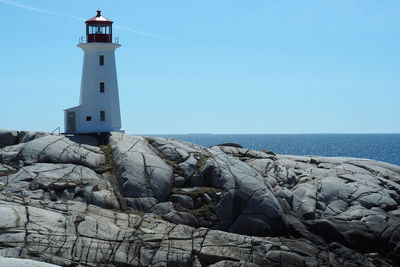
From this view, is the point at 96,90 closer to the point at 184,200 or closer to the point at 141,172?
the point at 141,172

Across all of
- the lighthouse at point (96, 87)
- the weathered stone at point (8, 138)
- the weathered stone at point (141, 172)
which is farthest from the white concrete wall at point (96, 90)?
the weathered stone at point (141, 172)

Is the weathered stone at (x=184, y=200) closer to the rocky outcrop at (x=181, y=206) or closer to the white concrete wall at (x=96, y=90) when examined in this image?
the rocky outcrop at (x=181, y=206)

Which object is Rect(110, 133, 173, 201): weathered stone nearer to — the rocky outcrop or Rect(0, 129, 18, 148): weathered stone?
A: the rocky outcrop

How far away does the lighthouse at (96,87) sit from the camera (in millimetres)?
51500

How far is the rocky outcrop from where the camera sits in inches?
1278

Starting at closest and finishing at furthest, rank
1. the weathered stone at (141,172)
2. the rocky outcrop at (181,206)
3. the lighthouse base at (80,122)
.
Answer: the rocky outcrop at (181,206) → the weathered stone at (141,172) → the lighthouse base at (80,122)

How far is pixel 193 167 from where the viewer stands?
43.8 m

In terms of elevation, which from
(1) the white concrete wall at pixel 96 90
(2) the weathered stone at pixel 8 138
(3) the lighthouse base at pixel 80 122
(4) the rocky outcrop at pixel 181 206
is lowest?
(4) the rocky outcrop at pixel 181 206

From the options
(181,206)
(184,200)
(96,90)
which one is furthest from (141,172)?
(96,90)

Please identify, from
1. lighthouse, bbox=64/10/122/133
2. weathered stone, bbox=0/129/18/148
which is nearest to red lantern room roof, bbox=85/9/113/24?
lighthouse, bbox=64/10/122/133

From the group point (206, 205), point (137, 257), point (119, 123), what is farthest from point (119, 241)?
point (119, 123)

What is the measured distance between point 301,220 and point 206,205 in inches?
256

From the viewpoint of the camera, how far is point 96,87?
51.6 m

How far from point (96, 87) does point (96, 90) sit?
0.81 ft
